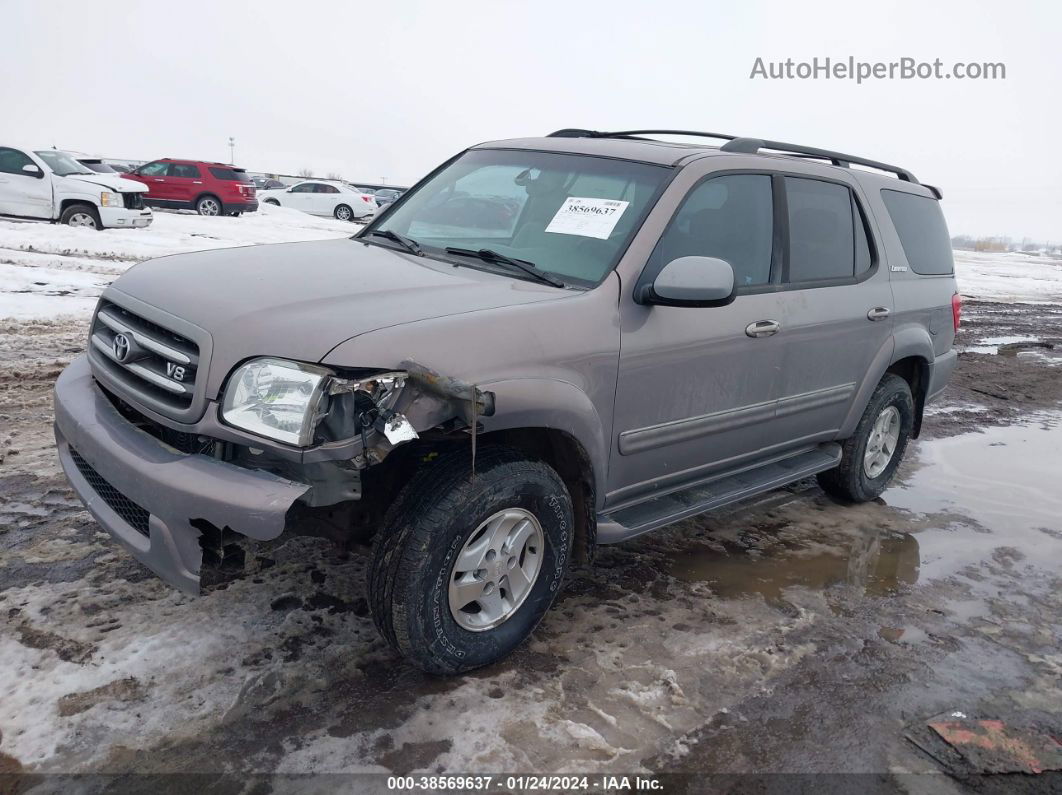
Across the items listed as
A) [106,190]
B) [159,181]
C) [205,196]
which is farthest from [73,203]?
[159,181]

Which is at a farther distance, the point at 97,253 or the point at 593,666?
the point at 97,253

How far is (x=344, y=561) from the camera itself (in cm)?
377

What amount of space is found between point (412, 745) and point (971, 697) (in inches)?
79.8

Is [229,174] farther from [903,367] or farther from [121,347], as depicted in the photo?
[121,347]

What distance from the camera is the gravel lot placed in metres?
2.60

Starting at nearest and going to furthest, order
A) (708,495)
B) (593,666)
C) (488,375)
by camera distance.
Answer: (488,375)
(593,666)
(708,495)

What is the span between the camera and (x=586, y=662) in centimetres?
315

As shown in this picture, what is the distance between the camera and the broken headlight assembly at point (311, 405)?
8.29 feet

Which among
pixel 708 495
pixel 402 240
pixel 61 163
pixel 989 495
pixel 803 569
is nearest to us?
pixel 708 495

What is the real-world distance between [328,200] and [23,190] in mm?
16009

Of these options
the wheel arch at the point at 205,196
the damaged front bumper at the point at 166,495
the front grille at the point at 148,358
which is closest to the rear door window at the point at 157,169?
the wheel arch at the point at 205,196

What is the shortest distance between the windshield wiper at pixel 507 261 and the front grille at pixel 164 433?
135 centimetres

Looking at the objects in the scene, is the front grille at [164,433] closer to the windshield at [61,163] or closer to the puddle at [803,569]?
the puddle at [803,569]

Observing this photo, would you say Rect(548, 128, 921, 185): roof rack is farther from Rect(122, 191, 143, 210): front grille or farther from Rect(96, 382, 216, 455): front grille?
Rect(122, 191, 143, 210): front grille
